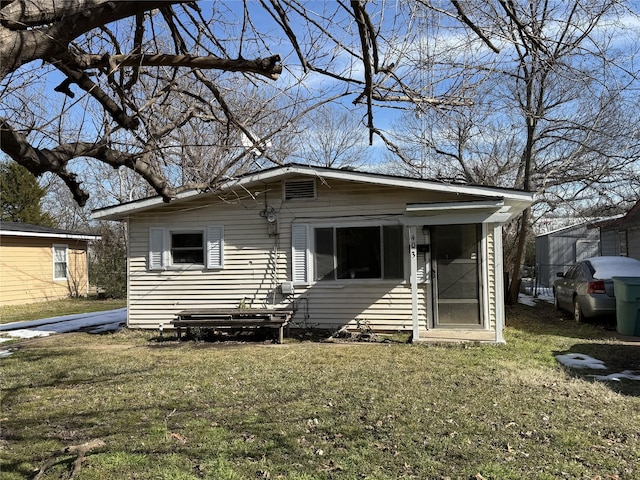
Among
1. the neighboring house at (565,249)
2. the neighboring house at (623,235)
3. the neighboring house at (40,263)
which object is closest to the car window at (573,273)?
the neighboring house at (623,235)

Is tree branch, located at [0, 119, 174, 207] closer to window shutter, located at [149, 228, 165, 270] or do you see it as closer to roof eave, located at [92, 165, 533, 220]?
roof eave, located at [92, 165, 533, 220]

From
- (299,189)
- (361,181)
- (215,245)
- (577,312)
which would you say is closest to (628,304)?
(577,312)

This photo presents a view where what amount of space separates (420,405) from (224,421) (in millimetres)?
1899

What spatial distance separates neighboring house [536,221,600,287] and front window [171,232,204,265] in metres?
14.8

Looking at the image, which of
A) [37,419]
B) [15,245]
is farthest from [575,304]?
[15,245]

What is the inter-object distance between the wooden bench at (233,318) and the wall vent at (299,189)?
7.57ft

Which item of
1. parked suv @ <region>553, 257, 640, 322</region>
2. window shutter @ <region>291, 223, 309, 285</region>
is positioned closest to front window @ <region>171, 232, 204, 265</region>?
window shutter @ <region>291, 223, 309, 285</region>

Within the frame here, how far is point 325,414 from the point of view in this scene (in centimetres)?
479

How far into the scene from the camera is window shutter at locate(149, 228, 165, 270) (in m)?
10.7

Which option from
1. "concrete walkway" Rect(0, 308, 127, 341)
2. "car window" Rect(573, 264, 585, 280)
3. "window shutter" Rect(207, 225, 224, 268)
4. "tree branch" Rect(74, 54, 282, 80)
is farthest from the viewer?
"concrete walkway" Rect(0, 308, 127, 341)

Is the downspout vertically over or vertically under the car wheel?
over

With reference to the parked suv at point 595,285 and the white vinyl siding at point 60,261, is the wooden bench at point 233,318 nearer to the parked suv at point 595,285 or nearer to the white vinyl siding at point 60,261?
the parked suv at point 595,285

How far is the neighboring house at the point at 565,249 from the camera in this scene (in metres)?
20.7

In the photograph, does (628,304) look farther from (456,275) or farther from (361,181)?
(361,181)
